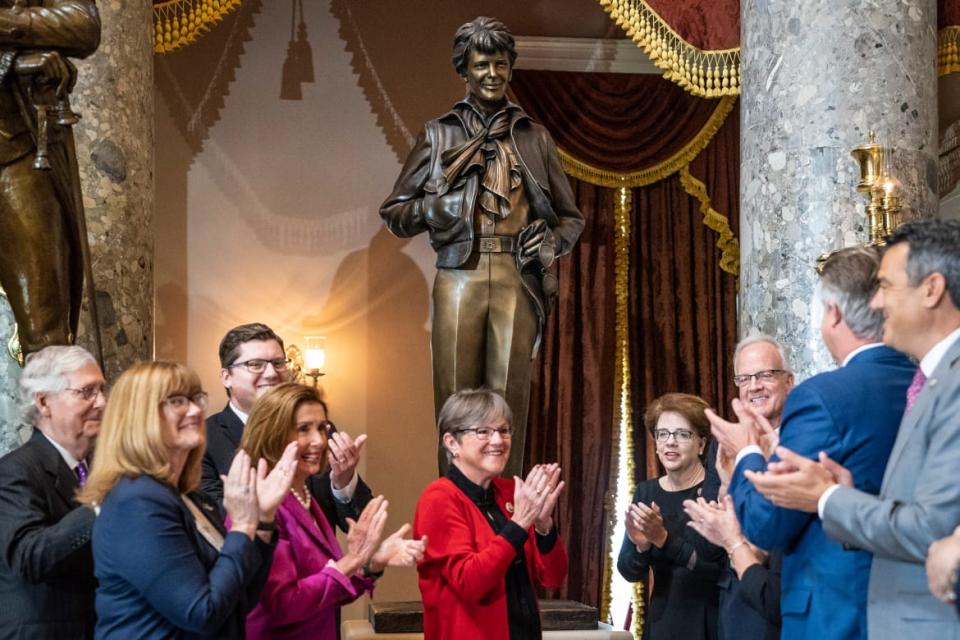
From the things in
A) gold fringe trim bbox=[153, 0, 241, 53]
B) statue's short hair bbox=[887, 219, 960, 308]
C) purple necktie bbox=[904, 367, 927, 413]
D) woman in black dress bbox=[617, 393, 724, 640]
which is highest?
gold fringe trim bbox=[153, 0, 241, 53]

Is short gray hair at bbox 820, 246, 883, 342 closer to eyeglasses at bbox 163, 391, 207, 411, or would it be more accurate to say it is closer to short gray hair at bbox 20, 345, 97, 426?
eyeglasses at bbox 163, 391, 207, 411

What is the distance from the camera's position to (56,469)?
10.8 feet

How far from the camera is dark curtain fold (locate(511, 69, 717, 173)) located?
815 cm

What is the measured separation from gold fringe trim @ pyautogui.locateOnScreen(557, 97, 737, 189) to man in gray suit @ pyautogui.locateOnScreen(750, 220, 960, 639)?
550cm

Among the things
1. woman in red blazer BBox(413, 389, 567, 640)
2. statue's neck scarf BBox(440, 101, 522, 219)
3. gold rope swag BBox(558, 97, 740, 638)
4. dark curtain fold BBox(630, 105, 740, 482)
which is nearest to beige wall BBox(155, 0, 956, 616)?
gold rope swag BBox(558, 97, 740, 638)

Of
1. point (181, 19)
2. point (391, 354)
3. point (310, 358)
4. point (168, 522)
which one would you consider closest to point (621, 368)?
point (391, 354)

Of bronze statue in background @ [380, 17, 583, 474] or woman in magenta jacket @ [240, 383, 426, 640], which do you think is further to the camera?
bronze statue in background @ [380, 17, 583, 474]

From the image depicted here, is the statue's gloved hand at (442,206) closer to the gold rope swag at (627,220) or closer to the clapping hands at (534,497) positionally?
the clapping hands at (534,497)

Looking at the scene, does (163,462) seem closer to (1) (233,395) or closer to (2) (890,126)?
(1) (233,395)

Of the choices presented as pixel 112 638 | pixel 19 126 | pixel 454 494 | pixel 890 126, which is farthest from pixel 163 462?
pixel 890 126

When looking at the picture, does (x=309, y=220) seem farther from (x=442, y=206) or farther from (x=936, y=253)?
(x=936, y=253)

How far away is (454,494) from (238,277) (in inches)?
176


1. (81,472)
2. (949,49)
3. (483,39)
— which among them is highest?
(949,49)

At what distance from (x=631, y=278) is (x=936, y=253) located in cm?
565
